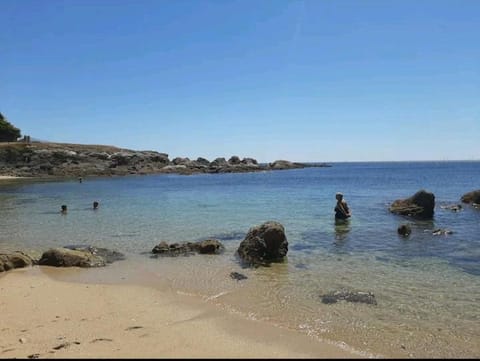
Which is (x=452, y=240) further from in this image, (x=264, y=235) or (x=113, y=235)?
(x=113, y=235)

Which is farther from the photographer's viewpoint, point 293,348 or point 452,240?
point 452,240

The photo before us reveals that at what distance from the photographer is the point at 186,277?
14703mm

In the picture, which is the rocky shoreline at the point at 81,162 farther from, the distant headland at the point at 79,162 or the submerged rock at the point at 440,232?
the submerged rock at the point at 440,232

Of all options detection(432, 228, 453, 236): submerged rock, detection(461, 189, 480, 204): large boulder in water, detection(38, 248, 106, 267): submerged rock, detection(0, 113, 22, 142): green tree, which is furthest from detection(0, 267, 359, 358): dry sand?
detection(0, 113, 22, 142): green tree

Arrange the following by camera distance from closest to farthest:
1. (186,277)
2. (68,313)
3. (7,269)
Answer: (68,313), (186,277), (7,269)

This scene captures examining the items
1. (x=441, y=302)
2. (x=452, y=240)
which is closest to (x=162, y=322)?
(x=441, y=302)

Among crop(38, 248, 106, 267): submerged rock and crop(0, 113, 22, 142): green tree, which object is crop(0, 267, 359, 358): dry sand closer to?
crop(38, 248, 106, 267): submerged rock

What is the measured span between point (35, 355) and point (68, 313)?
3012mm

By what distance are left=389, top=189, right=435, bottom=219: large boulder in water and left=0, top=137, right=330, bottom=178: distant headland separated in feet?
270

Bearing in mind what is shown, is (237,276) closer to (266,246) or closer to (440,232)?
(266,246)

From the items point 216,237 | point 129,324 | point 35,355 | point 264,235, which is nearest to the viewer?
point 35,355

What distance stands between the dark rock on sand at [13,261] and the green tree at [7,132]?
341 ft

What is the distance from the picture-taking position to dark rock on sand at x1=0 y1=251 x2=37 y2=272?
51.8ft

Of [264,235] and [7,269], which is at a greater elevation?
[264,235]
